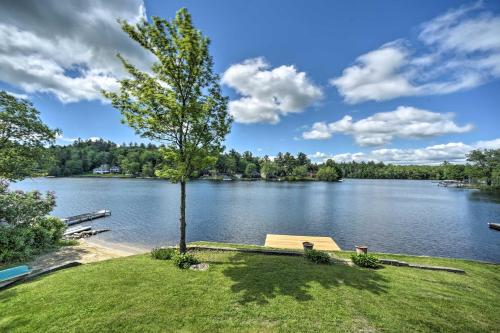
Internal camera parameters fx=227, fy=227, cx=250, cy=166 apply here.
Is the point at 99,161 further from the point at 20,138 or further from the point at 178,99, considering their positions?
the point at 178,99

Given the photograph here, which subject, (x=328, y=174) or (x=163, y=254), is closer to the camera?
(x=163, y=254)

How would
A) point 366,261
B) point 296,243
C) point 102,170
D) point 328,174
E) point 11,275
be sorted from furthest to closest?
point 102,170 < point 328,174 < point 296,243 < point 366,261 < point 11,275

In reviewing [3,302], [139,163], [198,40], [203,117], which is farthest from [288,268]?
[139,163]

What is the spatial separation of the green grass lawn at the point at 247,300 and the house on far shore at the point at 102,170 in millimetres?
149646

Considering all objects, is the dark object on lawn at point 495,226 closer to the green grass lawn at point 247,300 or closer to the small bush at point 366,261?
the green grass lawn at point 247,300

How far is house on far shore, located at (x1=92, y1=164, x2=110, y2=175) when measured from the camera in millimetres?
134000

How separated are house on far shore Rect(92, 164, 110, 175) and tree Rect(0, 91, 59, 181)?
14238 centimetres

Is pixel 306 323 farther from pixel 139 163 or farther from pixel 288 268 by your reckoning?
pixel 139 163

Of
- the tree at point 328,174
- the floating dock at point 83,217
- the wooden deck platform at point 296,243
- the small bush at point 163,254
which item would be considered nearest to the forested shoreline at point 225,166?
the tree at point 328,174

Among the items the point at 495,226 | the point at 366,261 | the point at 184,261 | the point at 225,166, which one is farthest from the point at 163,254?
the point at 225,166

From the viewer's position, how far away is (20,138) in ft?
42.5

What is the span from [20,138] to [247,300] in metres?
15.5

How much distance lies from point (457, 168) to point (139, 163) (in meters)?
173

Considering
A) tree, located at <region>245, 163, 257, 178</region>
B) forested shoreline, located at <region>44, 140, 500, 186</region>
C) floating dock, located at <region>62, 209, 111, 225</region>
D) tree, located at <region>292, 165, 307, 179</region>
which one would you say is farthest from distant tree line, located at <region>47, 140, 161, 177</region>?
floating dock, located at <region>62, 209, 111, 225</region>
